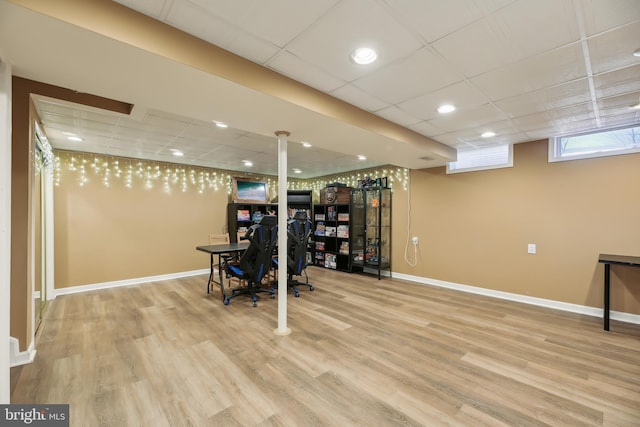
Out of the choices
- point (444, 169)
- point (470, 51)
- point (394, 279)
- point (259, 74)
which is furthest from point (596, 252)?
point (259, 74)

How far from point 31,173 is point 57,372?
1.83 m

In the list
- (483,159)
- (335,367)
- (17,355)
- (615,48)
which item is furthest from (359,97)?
(17,355)

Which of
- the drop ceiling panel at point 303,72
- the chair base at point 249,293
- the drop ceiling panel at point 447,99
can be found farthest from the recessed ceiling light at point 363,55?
the chair base at point 249,293

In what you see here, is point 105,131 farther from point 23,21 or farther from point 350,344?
point 350,344

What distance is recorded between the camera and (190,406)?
1.86 metres

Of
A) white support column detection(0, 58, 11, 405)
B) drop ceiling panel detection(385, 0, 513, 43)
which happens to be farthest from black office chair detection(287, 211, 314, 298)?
drop ceiling panel detection(385, 0, 513, 43)

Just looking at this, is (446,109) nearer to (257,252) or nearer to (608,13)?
(608,13)

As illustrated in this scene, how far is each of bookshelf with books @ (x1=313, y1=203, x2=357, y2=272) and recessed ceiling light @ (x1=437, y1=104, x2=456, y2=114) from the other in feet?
11.3

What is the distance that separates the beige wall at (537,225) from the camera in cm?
336

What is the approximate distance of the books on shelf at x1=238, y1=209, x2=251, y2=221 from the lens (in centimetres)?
629

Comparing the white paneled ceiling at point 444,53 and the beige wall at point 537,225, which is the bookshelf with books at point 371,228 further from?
the white paneled ceiling at point 444,53

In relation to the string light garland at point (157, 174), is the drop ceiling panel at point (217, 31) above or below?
above

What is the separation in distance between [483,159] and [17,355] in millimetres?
6305
